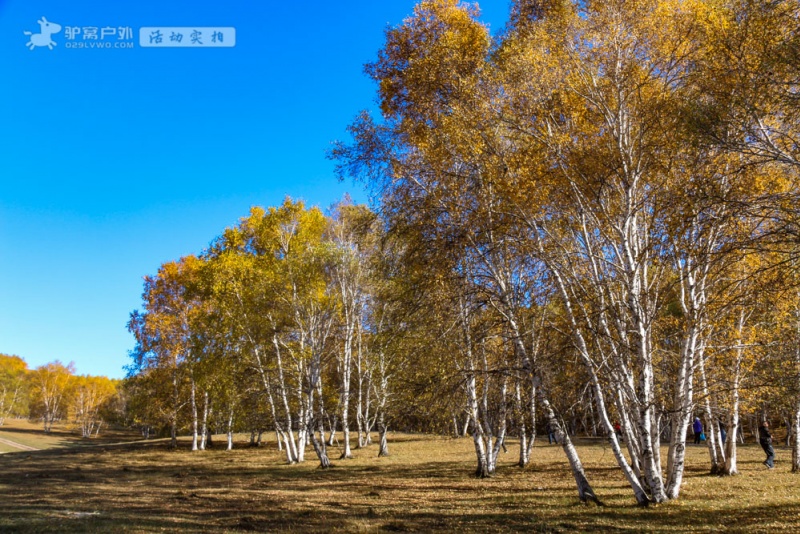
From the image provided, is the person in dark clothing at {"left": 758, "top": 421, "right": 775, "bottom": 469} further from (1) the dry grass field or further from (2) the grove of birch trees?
(2) the grove of birch trees

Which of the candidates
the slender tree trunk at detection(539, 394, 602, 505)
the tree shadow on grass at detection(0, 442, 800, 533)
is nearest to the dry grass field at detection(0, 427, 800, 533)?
the tree shadow on grass at detection(0, 442, 800, 533)

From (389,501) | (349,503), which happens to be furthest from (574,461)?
(349,503)

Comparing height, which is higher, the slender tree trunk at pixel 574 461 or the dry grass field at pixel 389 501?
the slender tree trunk at pixel 574 461

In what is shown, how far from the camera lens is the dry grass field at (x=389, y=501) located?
994cm

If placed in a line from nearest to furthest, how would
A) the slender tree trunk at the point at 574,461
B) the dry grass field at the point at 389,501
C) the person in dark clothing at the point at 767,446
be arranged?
the dry grass field at the point at 389,501 < the slender tree trunk at the point at 574,461 < the person in dark clothing at the point at 767,446

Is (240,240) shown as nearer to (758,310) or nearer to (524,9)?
(524,9)

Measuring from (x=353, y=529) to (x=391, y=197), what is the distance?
7.76 metres

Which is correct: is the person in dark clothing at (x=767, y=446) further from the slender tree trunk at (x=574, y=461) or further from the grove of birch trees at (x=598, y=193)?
the slender tree trunk at (x=574, y=461)


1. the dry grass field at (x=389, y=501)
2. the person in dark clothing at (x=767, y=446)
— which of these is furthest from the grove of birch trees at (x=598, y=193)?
the person in dark clothing at (x=767, y=446)

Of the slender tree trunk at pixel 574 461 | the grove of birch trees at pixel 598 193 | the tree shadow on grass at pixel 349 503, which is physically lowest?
the tree shadow on grass at pixel 349 503

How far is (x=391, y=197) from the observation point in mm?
13164

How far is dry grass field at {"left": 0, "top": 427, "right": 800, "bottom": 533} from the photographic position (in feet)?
32.6

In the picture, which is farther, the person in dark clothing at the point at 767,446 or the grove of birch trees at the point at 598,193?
the person in dark clothing at the point at 767,446

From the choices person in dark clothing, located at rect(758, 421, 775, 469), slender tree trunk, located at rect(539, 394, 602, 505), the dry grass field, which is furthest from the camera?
person in dark clothing, located at rect(758, 421, 775, 469)
